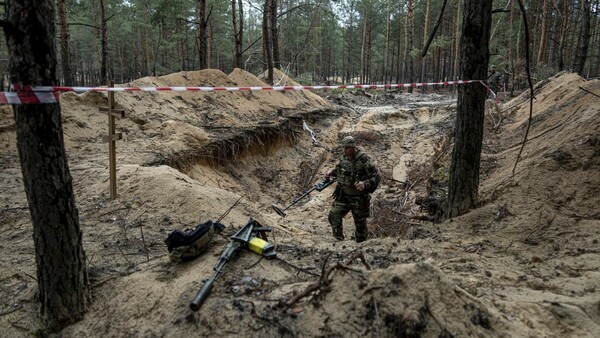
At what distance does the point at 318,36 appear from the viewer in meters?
45.8

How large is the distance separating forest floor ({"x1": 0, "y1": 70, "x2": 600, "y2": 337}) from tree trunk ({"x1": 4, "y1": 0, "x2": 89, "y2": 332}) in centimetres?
25

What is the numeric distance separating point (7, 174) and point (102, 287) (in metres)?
4.68

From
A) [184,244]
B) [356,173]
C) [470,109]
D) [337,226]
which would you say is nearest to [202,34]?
[356,173]

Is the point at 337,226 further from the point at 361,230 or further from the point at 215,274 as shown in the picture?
the point at 215,274

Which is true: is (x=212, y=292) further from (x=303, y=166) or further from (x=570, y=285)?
(x=303, y=166)

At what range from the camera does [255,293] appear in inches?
106

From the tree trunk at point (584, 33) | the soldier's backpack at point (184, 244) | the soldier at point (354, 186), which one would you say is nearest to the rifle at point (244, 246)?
the soldier's backpack at point (184, 244)

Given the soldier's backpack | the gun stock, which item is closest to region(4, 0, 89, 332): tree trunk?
the soldier's backpack

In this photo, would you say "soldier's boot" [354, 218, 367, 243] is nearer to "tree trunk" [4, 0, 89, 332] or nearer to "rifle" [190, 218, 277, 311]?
"rifle" [190, 218, 277, 311]

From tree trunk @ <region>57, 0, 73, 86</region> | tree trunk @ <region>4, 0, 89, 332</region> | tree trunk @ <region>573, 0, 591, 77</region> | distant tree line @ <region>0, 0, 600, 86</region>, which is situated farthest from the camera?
distant tree line @ <region>0, 0, 600, 86</region>

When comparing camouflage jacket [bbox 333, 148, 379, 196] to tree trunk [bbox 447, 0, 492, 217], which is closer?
tree trunk [bbox 447, 0, 492, 217]

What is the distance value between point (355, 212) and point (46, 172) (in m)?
4.55

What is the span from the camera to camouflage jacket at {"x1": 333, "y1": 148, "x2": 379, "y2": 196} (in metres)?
5.86

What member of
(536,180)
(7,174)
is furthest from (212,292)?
(7,174)
